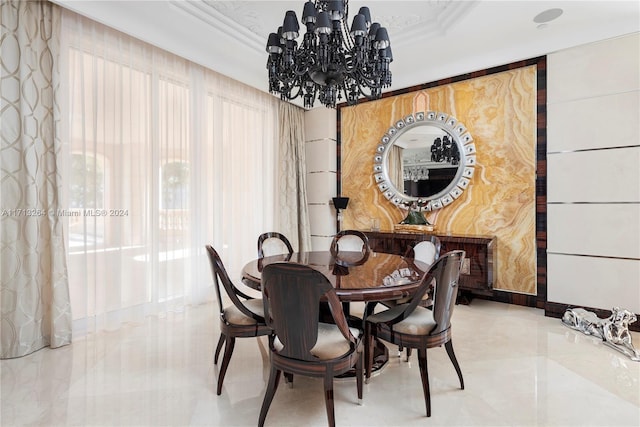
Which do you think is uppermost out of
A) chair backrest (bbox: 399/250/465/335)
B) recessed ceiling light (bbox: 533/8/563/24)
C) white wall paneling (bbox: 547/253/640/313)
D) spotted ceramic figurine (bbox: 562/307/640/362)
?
recessed ceiling light (bbox: 533/8/563/24)

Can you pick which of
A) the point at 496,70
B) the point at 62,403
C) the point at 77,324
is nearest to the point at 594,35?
the point at 496,70

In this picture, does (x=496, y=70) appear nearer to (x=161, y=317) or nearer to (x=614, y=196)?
(x=614, y=196)

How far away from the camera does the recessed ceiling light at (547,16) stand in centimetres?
301

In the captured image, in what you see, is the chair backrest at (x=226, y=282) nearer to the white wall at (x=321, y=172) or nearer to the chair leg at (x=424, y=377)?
the chair leg at (x=424, y=377)

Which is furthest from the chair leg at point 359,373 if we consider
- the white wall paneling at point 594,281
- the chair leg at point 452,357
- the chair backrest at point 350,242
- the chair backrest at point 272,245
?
the white wall paneling at point 594,281

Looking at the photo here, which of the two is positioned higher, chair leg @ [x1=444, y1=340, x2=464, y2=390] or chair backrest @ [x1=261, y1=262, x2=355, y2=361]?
chair backrest @ [x1=261, y1=262, x2=355, y2=361]

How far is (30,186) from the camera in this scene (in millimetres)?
2648

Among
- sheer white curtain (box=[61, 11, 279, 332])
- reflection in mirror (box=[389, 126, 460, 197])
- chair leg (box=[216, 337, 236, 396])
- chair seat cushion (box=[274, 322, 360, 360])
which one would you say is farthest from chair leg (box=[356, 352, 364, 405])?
reflection in mirror (box=[389, 126, 460, 197])

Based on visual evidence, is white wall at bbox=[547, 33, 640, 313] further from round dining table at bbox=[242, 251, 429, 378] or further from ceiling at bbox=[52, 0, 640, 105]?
round dining table at bbox=[242, 251, 429, 378]

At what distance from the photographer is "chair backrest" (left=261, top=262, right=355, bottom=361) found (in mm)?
1563

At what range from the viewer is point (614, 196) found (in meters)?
3.32

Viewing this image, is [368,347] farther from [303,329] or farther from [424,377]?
[303,329]

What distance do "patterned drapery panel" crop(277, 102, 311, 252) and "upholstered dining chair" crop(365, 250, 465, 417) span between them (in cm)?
305

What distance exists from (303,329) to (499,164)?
140 inches
